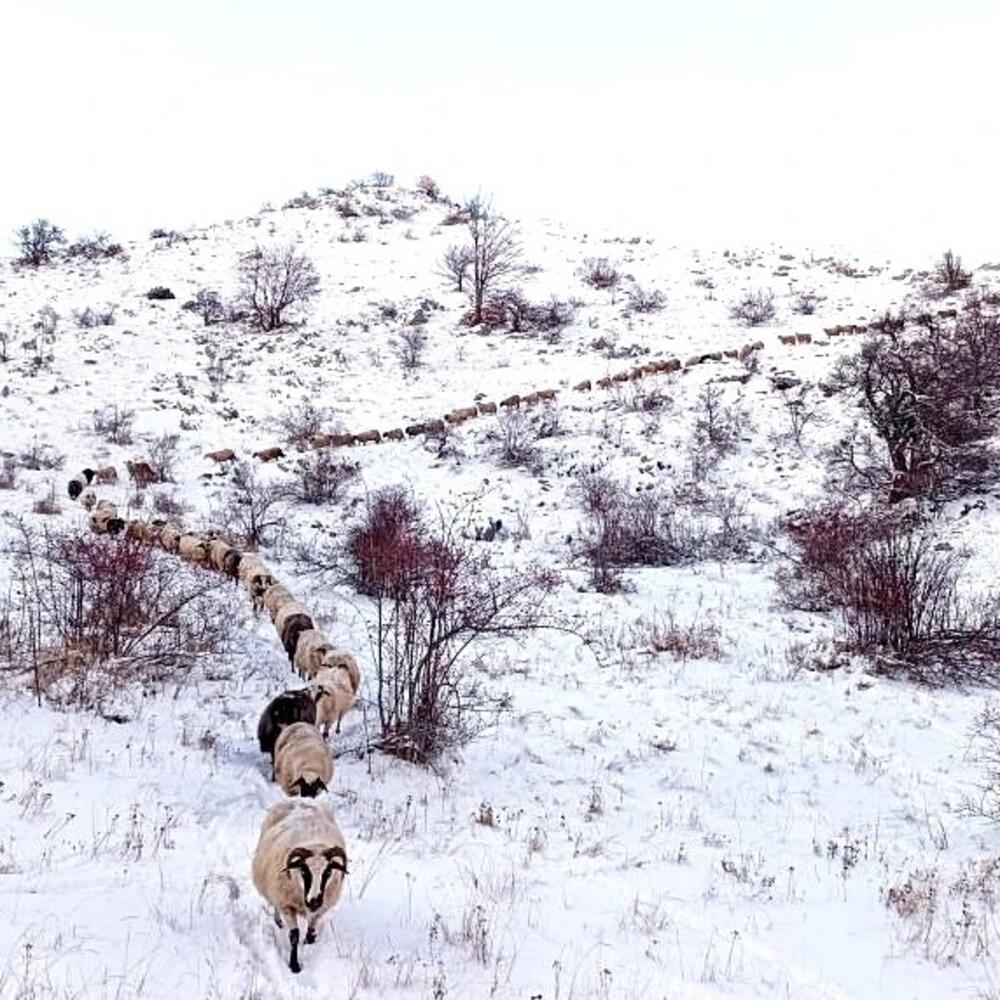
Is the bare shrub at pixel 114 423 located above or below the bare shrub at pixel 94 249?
below

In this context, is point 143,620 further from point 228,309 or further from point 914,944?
point 228,309

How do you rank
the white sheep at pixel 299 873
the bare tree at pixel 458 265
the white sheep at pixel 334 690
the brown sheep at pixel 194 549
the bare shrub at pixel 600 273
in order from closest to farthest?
the white sheep at pixel 299 873, the white sheep at pixel 334 690, the brown sheep at pixel 194 549, the bare tree at pixel 458 265, the bare shrub at pixel 600 273

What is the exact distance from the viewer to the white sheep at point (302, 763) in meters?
5.22

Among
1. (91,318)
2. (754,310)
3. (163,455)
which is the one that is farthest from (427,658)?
(91,318)

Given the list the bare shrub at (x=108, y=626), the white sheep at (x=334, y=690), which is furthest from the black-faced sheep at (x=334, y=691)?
the bare shrub at (x=108, y=626)

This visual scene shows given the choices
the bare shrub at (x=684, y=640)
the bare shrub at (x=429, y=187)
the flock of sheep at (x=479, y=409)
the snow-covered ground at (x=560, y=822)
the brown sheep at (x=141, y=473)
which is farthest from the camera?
the bare shrub at (x=429, y=187)

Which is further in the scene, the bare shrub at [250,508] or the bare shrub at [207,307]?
the bare shrub at [207,307]

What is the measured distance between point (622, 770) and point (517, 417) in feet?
41.3

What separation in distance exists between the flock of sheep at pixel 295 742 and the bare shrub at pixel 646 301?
19353mm

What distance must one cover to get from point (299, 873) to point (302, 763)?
1692 mm

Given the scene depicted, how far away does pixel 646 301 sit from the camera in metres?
28.4

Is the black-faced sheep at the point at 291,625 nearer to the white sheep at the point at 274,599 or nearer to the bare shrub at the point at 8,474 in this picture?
the white sheep at the point at 274,599

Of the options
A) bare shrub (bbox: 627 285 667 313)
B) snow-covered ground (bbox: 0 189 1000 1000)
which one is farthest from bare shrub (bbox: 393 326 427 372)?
snow-covered ground (bbox: 0 189 1000 1000)

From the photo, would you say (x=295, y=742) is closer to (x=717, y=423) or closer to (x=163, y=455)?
(x=163, y=455)
